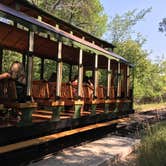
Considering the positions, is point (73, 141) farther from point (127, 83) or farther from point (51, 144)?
point (127, 83)

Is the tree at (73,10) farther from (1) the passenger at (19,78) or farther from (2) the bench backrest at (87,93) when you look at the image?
(1) the passenger at (19,78)

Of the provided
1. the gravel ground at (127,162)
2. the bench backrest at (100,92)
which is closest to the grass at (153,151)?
the gravel ground at (127,162)

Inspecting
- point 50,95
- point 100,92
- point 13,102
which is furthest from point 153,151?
point 100,92

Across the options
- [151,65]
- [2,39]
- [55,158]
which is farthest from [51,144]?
[151,65]

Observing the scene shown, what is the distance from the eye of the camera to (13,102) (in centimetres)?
696

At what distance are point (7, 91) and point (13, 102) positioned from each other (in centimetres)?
37

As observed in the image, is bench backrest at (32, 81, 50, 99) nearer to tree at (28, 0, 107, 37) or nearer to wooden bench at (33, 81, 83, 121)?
wooden bench at (33, 81, 83, 121)

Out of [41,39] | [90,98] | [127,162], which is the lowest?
[127,162]

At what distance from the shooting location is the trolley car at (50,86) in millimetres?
6841

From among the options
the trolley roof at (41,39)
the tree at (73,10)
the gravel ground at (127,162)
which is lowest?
the gravel ground at (127,162)

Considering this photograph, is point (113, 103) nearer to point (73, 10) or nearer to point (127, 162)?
point (127, 162)

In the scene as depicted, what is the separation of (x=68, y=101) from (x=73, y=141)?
1191 mm

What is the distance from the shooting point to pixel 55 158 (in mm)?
7539

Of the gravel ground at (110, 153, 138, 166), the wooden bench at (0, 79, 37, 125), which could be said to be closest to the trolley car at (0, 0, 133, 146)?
the wooden bench at (0, 79, 37, 125)
